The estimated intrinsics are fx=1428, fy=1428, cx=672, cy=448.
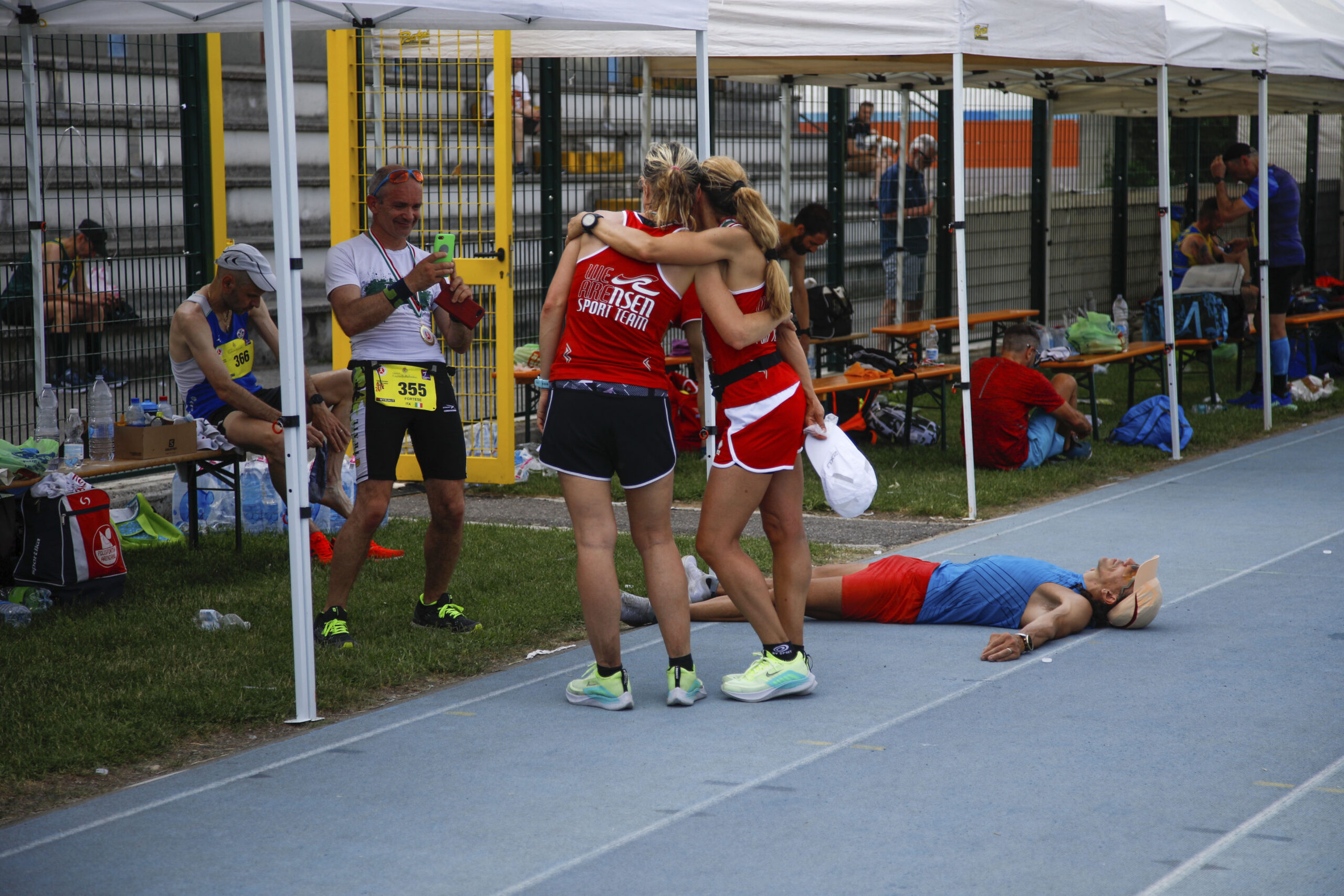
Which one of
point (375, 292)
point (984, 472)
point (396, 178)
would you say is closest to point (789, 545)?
point (375, 292)

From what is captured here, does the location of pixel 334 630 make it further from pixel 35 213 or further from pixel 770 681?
pixel 35 213

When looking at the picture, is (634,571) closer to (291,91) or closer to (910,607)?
(910,607)

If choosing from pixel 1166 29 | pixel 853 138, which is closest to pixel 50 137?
pixel 1166 29

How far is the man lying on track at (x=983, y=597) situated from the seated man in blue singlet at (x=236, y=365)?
1883mm

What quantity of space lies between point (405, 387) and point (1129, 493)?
17.4 ft

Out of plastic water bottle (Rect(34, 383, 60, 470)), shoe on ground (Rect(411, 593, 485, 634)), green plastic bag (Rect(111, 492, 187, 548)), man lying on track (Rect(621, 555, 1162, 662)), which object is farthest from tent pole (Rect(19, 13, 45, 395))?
man lying on track (Rect(621, 555, 1162, 662))

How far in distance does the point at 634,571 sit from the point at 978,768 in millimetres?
3090

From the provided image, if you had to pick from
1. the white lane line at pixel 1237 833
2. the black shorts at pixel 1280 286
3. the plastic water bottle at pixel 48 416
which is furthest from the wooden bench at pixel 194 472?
the black shorts at pixel 1280 286

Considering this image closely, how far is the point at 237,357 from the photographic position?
23.4 feet

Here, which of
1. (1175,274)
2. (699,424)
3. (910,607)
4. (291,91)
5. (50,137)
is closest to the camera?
(291,91)

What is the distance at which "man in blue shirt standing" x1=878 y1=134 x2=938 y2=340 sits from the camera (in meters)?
15.2

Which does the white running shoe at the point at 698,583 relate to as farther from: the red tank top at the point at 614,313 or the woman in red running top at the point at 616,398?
the red tank top at the point at 614,313

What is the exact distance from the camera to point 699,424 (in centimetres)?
1029

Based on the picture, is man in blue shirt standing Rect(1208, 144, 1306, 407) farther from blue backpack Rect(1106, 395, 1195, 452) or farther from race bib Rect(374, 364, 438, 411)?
race bib Rect(374, 364, 438, 411)
